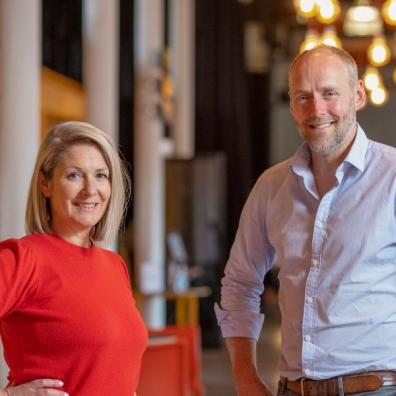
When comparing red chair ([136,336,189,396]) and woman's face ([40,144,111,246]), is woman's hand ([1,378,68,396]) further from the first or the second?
red chair ([136,336,189,396])

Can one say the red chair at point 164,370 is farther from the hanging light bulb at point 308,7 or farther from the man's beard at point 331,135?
the man's beard at point 331,135

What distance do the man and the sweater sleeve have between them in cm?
68

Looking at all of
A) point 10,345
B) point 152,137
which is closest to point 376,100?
point 152,137

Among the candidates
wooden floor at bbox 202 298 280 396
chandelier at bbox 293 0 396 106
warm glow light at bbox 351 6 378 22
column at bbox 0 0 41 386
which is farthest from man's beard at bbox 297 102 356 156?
wooden floor at bbox 202 298 280 396

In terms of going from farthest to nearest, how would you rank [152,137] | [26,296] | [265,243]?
[152,137] → [265,243] → [26,296]

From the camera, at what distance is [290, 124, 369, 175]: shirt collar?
8.35ft

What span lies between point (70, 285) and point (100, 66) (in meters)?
6.03

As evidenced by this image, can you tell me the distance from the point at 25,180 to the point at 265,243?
2378 mm

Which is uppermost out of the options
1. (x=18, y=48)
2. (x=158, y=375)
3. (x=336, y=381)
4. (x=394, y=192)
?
(x=18, y=48)

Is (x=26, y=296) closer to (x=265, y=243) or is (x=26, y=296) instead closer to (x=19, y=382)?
(x=19, y=382)

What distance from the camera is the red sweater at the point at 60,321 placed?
225 centimetres

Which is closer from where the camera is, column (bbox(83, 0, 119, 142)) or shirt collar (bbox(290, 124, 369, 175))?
shirt collar (bbox(290, 124, 369, 175))

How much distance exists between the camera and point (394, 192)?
99.3 inches

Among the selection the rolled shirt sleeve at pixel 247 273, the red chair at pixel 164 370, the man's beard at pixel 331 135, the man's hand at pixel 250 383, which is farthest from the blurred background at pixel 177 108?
the man's beard at pixel 331 135
